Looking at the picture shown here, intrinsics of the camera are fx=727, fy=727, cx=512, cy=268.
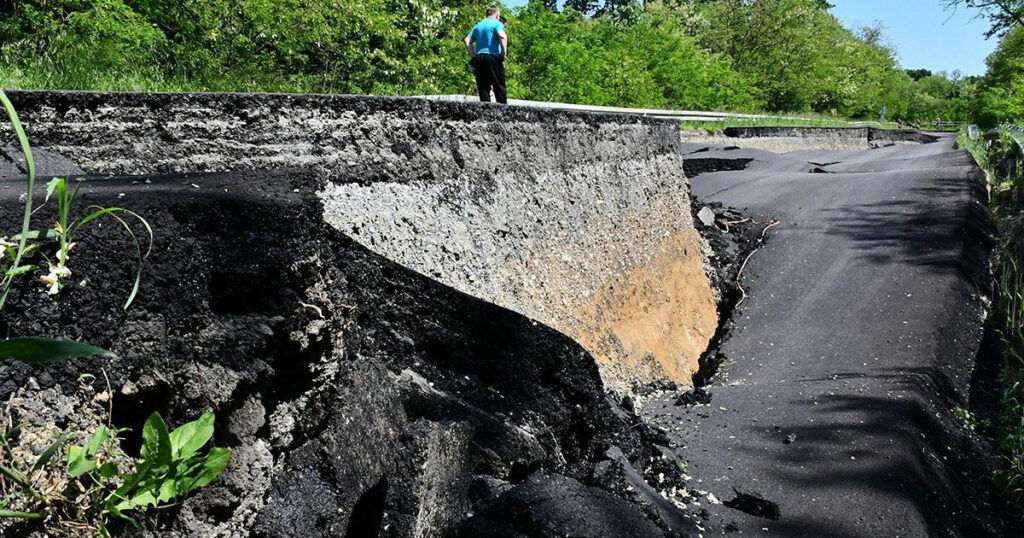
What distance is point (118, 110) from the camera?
115 inches

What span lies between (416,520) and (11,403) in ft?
3.56

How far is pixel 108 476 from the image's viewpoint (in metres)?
1.54

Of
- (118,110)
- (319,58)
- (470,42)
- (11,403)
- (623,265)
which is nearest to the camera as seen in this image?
(11,403)

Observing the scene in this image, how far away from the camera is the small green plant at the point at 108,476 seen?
1398mm

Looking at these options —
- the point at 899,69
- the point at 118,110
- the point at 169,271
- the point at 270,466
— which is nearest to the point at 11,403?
the point at 169,271

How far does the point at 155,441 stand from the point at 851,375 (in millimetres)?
4991

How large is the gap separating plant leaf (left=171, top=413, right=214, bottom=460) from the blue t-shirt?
667cm

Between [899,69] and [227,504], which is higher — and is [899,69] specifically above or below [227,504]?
above

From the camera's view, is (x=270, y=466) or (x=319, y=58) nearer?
(x=270, y=466)

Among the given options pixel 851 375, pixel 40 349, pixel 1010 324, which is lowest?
pixel 851 375

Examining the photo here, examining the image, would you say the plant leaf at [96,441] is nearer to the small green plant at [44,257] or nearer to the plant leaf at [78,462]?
the plant leaf at [78,462]

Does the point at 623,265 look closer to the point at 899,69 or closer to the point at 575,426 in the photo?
the point at 575,426

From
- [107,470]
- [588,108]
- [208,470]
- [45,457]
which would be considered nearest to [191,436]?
[208,470]

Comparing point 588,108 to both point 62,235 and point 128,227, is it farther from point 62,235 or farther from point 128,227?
point 62,235
